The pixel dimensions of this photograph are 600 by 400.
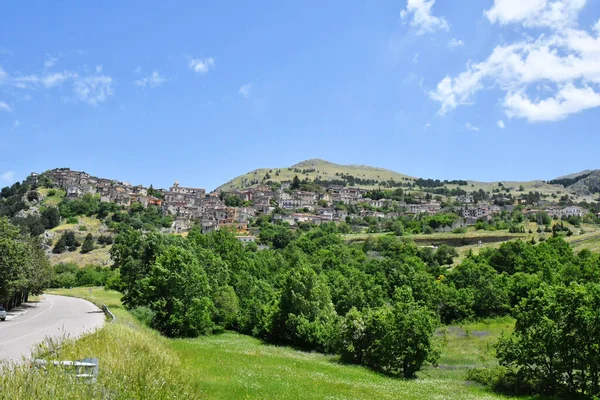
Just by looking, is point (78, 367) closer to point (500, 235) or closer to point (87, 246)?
point (500, 235)

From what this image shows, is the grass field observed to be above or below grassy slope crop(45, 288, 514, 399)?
above

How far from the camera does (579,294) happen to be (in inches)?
1165

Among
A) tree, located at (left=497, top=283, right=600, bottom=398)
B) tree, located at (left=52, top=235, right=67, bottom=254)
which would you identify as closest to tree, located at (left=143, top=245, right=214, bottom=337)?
tree, located at (left=497, top=283, right=600, bottom=398)

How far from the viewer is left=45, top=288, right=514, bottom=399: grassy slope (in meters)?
19.2

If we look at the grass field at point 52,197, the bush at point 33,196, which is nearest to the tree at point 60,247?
the grass field at point 52,197

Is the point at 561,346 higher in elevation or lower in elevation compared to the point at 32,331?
lower

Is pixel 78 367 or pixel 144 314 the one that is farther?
pixel 144 314

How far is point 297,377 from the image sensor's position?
24.1 meters

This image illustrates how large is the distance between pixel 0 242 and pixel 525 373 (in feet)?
149

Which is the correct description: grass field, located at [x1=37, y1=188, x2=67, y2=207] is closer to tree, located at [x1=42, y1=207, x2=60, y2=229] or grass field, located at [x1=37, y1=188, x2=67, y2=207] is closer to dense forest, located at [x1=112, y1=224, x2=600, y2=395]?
tree, located at [x1=42, y1=207, x2=60, y2=229]

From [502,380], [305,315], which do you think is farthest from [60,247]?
[502,380]

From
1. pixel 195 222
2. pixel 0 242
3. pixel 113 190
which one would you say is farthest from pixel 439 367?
pixel 113 190

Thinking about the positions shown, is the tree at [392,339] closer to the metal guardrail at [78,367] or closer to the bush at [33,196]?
the metal guardrail at [78,367]

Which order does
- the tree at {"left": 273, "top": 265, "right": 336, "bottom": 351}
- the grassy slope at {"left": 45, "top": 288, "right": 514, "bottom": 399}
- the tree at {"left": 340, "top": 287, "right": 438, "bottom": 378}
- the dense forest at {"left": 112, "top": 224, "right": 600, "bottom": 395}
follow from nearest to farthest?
the grassy slope at {"left": 45, "top": 288, "right": 514, "bottom": 399} < the dense forest at {"left": 112, "top": 224, "right": 600, "bottom": 395} < the tree at {"left": 340, "top": 287, "right": 438, "bottom": 378} < the tree at {"left": 273, "top": 265, "right": 336, "bottom": 351}
